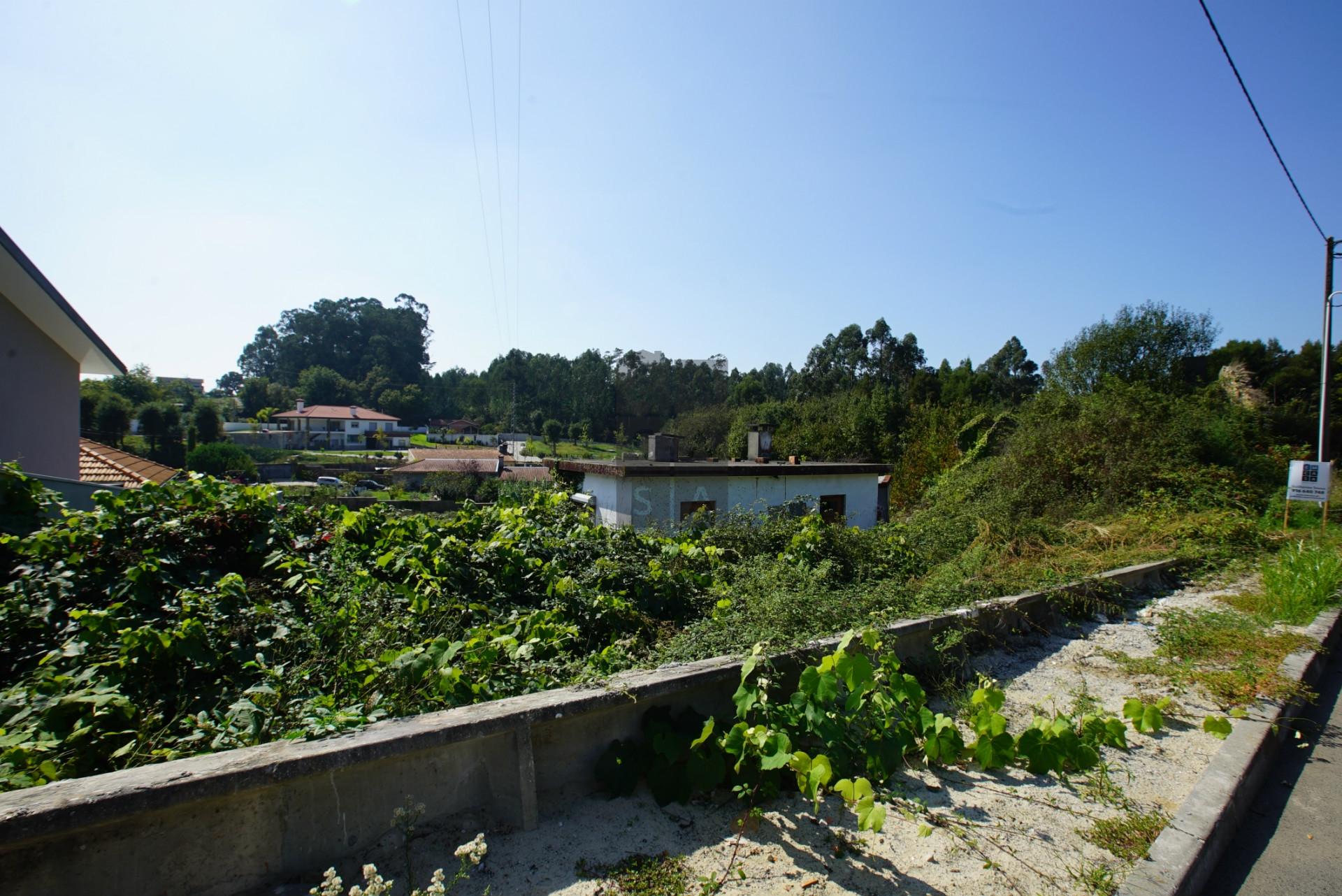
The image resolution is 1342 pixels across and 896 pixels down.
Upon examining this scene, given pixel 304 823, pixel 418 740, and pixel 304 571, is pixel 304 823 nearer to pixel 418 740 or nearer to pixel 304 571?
pixel 418 740

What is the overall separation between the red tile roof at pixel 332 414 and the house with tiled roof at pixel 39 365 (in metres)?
67.0

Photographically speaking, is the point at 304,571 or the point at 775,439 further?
the point at 775,439

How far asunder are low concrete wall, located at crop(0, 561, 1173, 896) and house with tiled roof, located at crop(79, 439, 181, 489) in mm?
8280

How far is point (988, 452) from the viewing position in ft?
52.6

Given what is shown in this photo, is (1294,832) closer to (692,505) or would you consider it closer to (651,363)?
(692,505)

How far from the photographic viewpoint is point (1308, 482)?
9.22 m

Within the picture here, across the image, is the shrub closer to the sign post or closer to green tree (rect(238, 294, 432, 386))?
the sign post

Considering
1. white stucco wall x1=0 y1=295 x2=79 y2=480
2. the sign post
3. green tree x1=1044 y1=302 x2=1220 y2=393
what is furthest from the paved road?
green tree x1=1044 y1=302 x2=1220 y2=393

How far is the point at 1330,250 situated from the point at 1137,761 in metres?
15.1

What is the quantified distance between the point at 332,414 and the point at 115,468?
68.8 m

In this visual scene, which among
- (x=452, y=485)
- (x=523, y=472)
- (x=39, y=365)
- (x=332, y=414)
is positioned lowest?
(x=452, y=485)

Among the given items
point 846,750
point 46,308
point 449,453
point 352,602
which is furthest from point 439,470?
point 846,750

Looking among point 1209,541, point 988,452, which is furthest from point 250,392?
point 1209,541

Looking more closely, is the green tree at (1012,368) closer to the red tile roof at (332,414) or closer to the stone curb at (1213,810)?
the stone curb at (1213,810)
